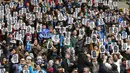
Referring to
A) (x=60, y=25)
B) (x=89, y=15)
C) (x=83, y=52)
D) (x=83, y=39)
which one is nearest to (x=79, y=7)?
(x=89, y=15)

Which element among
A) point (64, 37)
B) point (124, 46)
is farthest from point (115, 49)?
point (64, 37)

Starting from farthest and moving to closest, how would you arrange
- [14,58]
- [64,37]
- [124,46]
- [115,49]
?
1. [64,37]
2. [124,46]
3. [115,49]
4. [14,58]

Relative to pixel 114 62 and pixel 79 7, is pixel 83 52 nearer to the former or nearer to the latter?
pixel 114 62

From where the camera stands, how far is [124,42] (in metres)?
20.4

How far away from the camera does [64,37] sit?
2033cm

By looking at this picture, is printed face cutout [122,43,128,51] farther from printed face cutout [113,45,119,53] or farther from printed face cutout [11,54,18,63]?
printed face cutout [11,54,18,63]

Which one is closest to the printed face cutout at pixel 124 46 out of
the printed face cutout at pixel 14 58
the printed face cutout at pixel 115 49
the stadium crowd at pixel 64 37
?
the stadium crowd at pixel 64 37

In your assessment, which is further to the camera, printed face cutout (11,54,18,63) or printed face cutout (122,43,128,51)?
printed face cutout (122,43,128,51)

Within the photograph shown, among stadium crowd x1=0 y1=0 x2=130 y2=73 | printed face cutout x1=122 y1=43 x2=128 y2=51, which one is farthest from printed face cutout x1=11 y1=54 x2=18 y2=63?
printed face cutout x1=122 y1=43 x2=128 y2=51

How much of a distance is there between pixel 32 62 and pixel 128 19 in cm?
848

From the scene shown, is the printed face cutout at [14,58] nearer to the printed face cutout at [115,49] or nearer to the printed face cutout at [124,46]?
the printed face cutout at [115,49]

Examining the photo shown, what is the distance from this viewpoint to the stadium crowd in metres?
17.8

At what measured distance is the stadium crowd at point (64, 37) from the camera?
17.8m

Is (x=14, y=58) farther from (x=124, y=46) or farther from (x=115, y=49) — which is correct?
(x=124, y=46)
